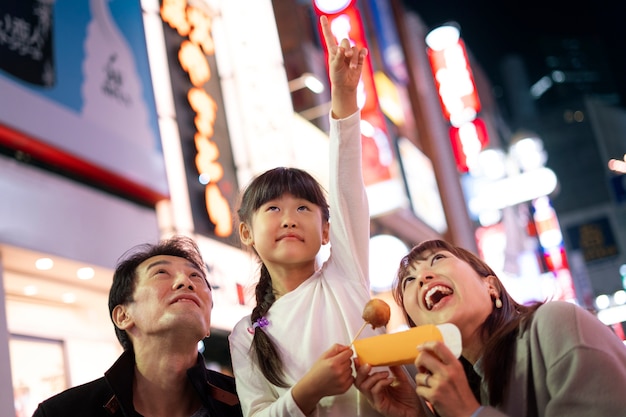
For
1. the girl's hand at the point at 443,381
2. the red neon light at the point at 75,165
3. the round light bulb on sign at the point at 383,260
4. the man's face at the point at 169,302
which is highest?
the red neon light at the point at 75,165

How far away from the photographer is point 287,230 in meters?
2.84

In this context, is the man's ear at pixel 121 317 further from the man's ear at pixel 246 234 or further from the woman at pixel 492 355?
the woman at pixel 492 355

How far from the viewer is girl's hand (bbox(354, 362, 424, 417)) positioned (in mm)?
2340

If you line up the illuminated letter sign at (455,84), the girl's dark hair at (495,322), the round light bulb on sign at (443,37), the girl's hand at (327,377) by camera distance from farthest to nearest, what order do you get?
1. the round light bulb on sign at (443,37)
2. the illuminated letter sign at (455,84)
3. the girl's dark hair at (495,322)
4. the girl's hand at (327,377)

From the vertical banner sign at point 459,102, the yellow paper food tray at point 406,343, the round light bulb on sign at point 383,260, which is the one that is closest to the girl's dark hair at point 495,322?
the yellow paper food tray at point 406,343

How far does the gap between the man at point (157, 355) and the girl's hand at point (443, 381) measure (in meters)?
1.44

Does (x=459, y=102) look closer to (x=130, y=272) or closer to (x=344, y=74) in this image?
(x=130, y=272)

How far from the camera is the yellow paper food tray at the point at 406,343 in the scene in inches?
84.6

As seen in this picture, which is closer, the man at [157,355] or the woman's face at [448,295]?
the woman's face at [448,295]

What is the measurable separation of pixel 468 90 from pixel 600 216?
922 inches

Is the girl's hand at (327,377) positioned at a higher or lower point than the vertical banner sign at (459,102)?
lower

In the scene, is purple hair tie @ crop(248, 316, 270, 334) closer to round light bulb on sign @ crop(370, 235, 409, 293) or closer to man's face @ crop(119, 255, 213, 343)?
man's face @ crop(119, 255, 213, 343)

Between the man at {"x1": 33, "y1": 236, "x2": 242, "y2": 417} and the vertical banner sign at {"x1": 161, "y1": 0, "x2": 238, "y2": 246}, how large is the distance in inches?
166

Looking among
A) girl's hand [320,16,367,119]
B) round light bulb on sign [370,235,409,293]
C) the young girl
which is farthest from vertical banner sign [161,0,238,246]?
girl's hand [320,16,367,119]
